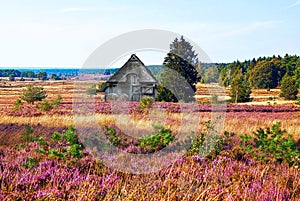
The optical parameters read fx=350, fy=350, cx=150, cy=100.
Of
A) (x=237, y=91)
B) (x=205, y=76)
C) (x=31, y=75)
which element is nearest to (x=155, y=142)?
(x=205, y=76)

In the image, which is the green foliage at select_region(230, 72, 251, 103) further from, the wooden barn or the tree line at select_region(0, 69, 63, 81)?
the tree line at select_region(0, 69, 63, 81)

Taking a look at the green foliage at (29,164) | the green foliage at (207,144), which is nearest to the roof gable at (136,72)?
the green foliage at (207,144)

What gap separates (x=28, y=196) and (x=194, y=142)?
3733 mm

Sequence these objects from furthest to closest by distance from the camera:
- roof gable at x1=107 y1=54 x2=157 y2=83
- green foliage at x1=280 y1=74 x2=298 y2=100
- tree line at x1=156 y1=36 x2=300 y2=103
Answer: green foliage at x1=280 y1=74 x2=298 y2=100 → roof gable at x1=107 y1=54 x2=157 y2=83 → tree line at x1=156 y1=36 x2=300 y2=103

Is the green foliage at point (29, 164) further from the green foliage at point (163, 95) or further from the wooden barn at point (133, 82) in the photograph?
the green foliage at point (163, 95)

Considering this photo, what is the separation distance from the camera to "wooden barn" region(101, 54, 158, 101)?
87.0ft

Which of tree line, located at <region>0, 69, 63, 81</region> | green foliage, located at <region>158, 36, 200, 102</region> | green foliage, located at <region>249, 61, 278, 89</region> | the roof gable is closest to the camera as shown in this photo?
green foliage, located at <region>158, 36, 200, 102</region>

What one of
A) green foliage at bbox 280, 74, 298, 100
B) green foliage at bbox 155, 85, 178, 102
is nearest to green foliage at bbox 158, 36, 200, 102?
green foliage at bbox 155, 85, 178, 102

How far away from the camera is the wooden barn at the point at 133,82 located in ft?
87.0

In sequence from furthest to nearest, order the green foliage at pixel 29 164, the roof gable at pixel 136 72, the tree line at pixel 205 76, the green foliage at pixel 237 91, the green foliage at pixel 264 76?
1. the green foliage at pixel 264 76
2. the green foliage at pixel 237 91
3. the roof gable at pixel 136 72
4. the tree line at pixel 205 76
5. the green foliage at pixel 29 164

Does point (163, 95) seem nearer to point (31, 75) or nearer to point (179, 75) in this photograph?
point (179, 75)

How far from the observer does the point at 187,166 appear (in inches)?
168

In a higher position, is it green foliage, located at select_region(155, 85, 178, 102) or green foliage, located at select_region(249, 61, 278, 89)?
green foliage, located at select_region(249, 61, 278, 89)

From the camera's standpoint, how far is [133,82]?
27.3m
